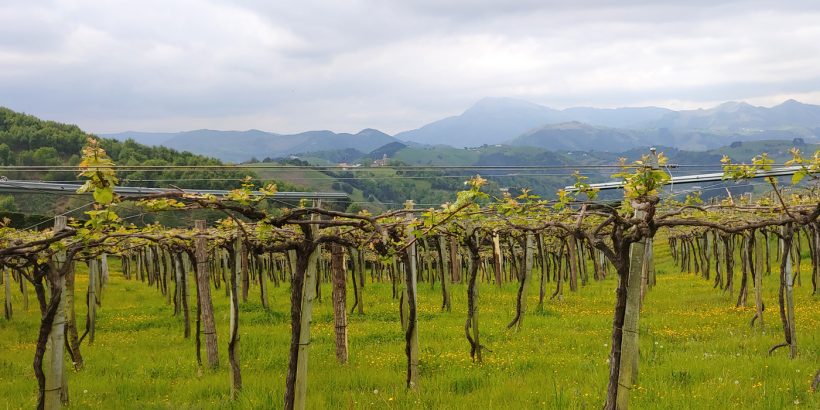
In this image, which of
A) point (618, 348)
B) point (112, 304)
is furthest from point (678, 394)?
point (112, 304)

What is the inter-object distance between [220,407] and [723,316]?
14148 mm

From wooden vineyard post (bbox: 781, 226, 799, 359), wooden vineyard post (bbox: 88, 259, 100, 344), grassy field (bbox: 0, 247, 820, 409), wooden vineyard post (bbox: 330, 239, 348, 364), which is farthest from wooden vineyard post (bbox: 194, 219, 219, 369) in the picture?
wooden vineyard post (bbox: 781, 226, 799, 359)

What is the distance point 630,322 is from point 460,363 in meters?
4.97

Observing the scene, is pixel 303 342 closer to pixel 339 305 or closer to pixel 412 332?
pixel 412 332

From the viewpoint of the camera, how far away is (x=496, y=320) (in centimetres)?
1750

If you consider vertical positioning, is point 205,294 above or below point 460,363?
above

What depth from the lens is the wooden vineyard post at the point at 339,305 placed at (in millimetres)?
11914

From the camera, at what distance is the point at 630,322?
280 inches

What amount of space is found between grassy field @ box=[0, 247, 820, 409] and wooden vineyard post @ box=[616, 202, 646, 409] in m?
1.54

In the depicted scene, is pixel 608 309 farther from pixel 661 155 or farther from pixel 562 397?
pixel 661 155

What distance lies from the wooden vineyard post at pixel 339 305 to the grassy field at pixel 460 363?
0.35 m

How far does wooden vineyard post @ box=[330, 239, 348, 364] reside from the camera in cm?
1191

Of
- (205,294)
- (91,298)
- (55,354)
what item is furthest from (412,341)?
(91,298)

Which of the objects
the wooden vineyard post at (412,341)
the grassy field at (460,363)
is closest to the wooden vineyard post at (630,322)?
the grassy field at (460,363)
